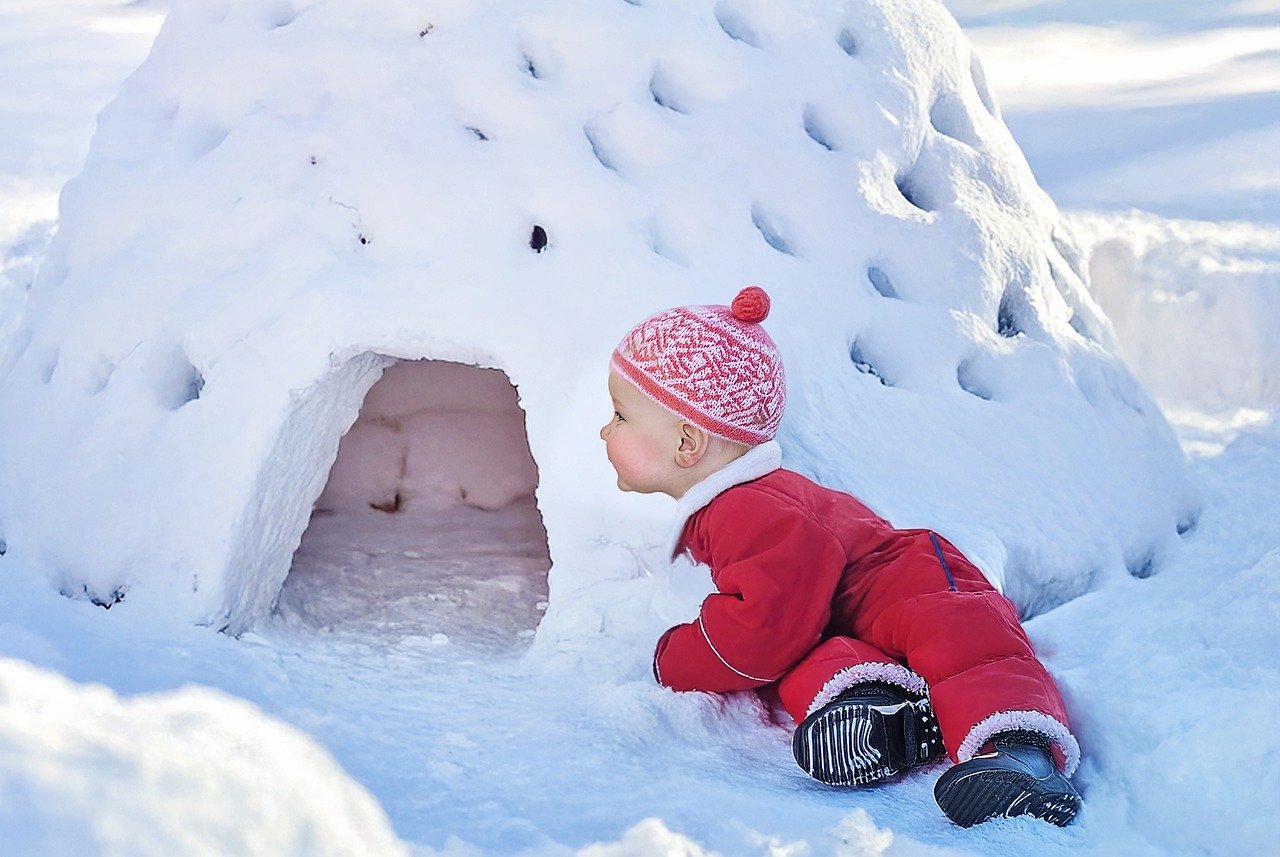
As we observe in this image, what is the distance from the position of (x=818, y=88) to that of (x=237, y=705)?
1985mm

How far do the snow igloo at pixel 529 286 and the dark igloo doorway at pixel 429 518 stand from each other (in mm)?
167

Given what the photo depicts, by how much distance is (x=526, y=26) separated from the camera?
284 cm

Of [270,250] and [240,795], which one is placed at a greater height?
[240,795]

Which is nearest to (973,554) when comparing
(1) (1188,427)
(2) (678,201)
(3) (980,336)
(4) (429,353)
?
(3) (980,336)

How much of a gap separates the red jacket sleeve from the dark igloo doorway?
3.00 feet

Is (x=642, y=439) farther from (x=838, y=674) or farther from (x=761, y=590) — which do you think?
(x=838, y=674)

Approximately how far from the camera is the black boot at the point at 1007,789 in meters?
1.62

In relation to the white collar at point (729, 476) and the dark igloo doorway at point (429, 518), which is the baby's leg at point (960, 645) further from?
the dark igloo doorway at point (429, 518)

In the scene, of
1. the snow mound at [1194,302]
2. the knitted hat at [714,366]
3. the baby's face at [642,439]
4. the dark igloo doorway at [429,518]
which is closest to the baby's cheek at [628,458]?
the baby's face at [642,439]

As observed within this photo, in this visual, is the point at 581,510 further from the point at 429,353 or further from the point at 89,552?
the point at 89,552

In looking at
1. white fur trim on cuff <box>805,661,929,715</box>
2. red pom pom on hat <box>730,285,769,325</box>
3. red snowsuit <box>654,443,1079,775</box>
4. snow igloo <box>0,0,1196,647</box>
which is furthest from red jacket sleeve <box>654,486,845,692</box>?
snow igloo <box>0,0,1196,647</box>

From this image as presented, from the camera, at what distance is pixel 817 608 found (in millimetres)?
1932

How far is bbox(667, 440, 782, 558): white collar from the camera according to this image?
2045 millimetres

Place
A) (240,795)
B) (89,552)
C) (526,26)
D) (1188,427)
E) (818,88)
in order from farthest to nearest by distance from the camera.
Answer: (1188,427) < (818,88) < (526,26) < (89,552) < (240,795)
